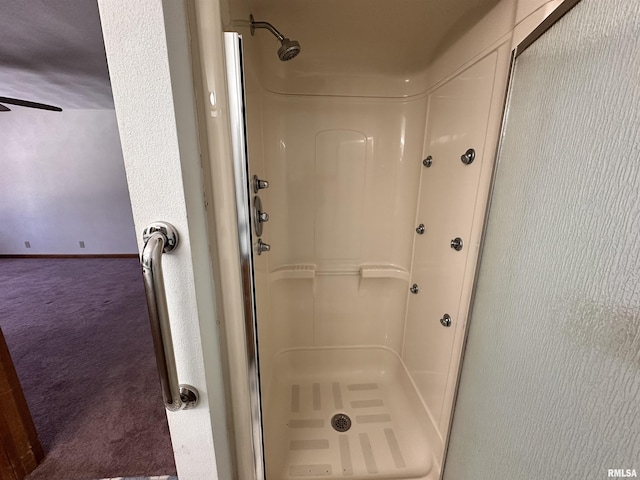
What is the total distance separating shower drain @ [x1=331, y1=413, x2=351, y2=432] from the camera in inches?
56.0

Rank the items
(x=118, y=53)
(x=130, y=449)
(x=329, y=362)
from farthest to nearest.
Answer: (x=329, y=362) → (x=130, y=449) → (x=118, y=53)

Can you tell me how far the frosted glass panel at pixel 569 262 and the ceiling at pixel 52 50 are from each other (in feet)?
7.44

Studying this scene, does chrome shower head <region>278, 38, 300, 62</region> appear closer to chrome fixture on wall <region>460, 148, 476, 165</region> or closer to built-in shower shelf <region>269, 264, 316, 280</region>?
chrome fixture on wall <region>460, 148, 476, 165</region>

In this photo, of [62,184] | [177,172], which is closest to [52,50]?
[177,172]

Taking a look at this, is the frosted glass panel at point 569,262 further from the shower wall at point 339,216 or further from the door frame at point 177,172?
the shower wall at point 339,216

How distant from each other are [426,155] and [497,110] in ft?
2.04

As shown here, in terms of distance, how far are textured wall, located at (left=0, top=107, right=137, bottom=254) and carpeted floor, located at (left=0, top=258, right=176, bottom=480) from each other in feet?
4.36

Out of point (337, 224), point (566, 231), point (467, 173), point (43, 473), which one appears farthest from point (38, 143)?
point (566, 231)

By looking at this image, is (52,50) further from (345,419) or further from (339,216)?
(345,419)

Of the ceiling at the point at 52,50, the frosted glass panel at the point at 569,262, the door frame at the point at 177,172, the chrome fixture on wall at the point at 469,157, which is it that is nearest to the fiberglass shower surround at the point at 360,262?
the chrome fixture on wall at the point at 469,157

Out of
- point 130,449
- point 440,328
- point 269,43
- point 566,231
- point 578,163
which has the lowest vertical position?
point 130,449

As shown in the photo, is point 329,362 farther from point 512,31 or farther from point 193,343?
point 512,31

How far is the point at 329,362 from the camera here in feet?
6.01

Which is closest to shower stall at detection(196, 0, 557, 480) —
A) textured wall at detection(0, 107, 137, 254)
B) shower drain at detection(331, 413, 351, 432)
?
shower drain at detection(331, 413, 351, 432)
